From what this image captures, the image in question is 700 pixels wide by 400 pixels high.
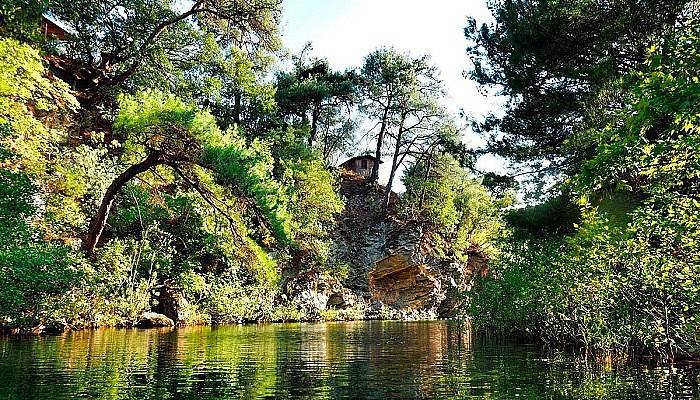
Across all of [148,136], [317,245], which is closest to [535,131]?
[148,136]

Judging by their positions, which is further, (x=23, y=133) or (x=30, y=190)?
(x=23, y=133)

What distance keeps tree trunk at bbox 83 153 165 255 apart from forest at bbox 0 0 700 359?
70mm

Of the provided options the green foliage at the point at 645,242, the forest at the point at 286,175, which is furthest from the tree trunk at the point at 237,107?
the green foliage at the point at 645,242

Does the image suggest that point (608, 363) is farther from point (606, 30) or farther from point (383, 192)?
point (383, 192)

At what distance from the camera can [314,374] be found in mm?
8219

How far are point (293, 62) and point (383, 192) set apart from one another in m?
13.1

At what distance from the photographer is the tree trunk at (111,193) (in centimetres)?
1841

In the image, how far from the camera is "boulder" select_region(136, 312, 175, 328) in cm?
2192

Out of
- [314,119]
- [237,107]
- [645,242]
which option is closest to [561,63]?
[645,242]

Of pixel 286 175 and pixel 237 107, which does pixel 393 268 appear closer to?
pixel 286 175

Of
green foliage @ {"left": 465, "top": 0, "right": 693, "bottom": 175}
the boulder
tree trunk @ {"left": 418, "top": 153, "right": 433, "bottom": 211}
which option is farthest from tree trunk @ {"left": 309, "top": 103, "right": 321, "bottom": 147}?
green foliage @ {"left": 465, "top": 0, "right": 693, "bottom": 175}

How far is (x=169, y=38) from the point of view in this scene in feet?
94.4

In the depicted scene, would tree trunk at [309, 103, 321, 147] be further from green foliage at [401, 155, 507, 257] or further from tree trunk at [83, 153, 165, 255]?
tree trunk at [83, 153, 165, 255]

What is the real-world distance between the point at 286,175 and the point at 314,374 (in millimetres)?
25830
